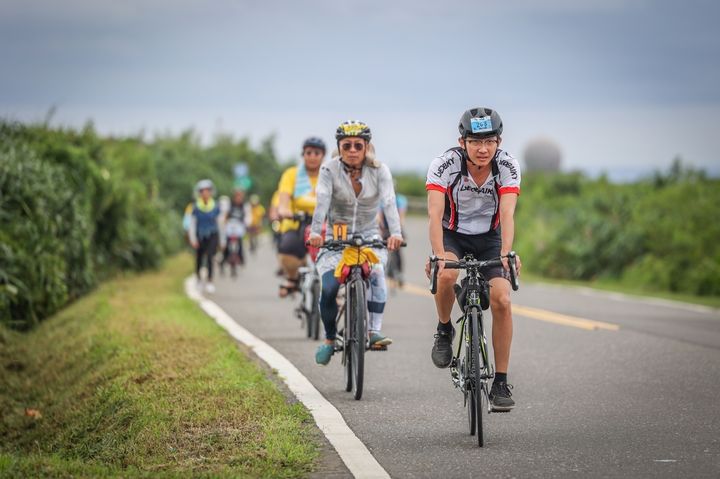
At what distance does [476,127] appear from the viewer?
25.5ft

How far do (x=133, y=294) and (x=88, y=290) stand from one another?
1389mm

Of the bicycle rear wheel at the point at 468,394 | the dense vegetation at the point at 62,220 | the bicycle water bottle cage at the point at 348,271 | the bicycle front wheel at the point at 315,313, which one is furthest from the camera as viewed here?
the dense vegetation at the point at 62,220

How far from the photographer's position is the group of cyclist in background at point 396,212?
780 cm

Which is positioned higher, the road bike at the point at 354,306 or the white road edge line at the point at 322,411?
the road bike at the point at 354,306

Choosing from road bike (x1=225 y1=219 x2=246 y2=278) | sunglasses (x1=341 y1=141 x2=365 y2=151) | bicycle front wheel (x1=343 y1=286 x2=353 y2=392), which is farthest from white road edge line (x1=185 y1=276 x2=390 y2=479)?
road bike (x1=225 y1=219 x2=246 y2=278)

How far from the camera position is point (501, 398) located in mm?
7676

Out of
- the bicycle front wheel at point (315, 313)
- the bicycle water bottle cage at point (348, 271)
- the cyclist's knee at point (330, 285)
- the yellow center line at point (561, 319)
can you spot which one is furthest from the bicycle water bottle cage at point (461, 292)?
the yellow center line at point (561, 319)

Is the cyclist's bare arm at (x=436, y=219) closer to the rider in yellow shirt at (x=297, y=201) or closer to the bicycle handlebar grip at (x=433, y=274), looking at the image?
the bicycle handlebar grip at (x=433, y=274)

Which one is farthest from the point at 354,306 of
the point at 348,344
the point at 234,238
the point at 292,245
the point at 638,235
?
the point at 234,238

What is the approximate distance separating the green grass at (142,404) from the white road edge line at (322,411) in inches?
5.6

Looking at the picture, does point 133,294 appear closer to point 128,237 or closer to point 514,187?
point 128,237

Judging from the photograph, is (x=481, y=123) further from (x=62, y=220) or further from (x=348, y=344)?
(x=62, y=220)

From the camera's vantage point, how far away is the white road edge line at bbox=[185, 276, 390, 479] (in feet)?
22.2

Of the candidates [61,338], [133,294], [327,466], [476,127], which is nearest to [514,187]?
[476,127]
